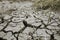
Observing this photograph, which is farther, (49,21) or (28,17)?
(28,17)

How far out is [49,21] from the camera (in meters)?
2.39

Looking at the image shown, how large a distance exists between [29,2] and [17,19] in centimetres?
100

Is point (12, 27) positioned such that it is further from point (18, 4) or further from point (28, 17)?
point (18, 4)

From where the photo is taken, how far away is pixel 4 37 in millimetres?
2020

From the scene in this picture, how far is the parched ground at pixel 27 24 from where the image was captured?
6.67 feet

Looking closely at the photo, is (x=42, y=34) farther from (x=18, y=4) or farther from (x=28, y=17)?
(x=18, y=4)

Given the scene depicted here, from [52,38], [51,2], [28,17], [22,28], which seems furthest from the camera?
[51,2]

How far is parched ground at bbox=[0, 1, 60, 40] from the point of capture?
2.03m

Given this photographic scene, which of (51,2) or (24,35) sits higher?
(51,2)

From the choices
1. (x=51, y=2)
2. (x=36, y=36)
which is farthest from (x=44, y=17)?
(x=36, y=36)

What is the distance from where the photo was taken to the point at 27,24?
232cm

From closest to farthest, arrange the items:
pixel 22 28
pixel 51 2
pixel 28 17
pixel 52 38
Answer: pixel 52 38
pixel 22 28
pixel 28 17
pixel 51 2

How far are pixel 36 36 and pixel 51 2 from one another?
1069 mm

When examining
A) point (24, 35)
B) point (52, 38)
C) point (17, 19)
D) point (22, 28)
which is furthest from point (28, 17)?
point (52, 38)
